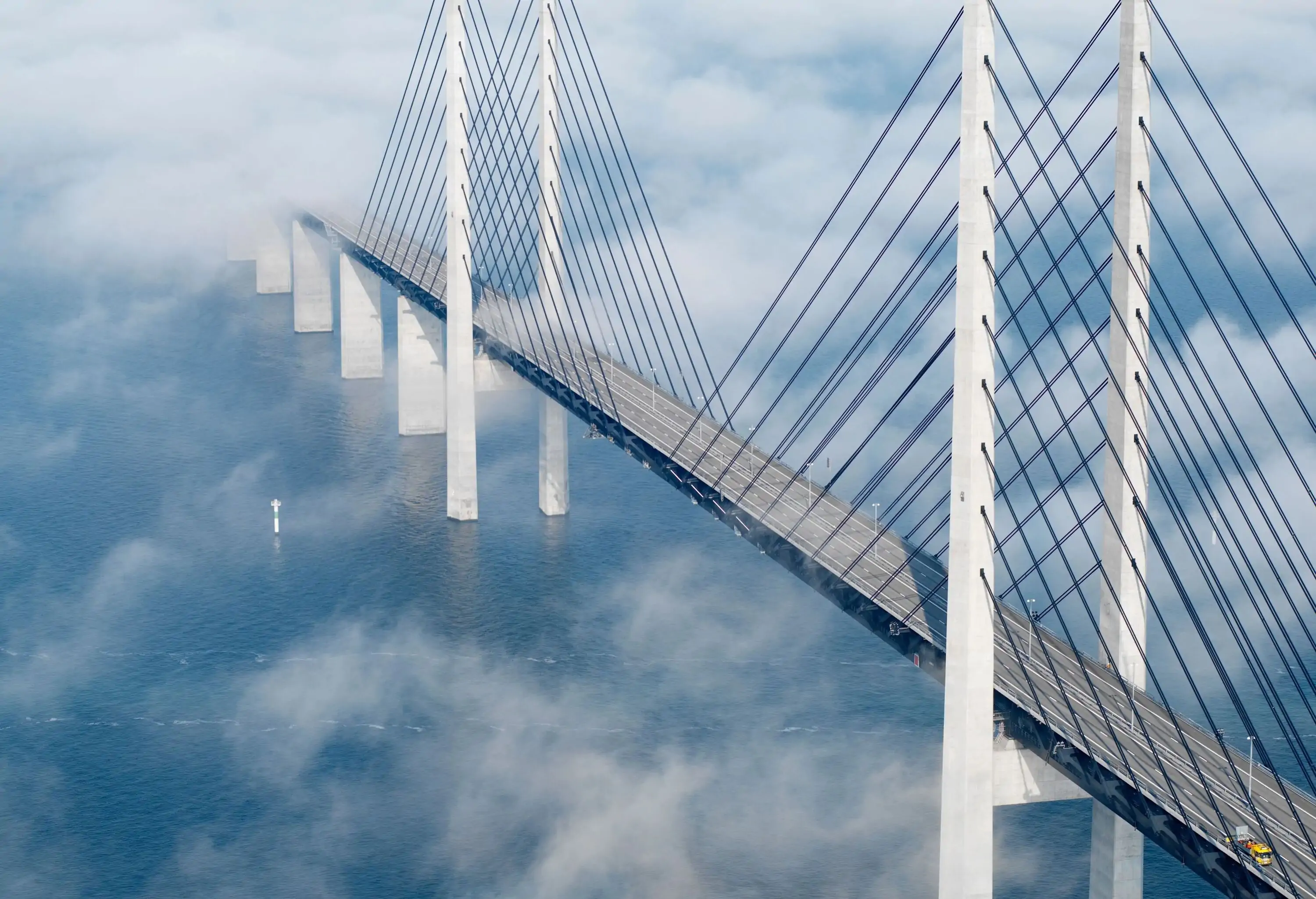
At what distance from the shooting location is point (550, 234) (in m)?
136

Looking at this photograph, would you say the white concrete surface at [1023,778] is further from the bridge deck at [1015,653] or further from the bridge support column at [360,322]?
the bridge support column at [360,322]

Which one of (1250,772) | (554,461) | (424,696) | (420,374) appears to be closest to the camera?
(1250,772)

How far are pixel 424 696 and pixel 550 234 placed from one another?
39.0 meters

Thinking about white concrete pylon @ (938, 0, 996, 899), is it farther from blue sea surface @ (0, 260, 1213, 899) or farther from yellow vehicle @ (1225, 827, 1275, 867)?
blue sea surface @ (0, 260, 1213, 899)

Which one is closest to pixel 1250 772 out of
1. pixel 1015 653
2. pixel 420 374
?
pixel 1015 653

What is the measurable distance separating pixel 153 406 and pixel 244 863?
85377mm

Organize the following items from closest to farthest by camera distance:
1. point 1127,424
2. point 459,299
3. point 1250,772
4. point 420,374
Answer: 1. point 1250,772
2. point 1127,424
3. point 459,299
4. point 420,374

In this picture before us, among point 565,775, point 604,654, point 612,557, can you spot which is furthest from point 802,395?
point 565,775

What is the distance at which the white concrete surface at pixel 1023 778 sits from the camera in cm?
7550

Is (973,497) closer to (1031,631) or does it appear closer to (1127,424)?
(1127,424)

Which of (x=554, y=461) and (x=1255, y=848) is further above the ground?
(x=554, y=461)

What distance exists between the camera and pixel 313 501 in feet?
465

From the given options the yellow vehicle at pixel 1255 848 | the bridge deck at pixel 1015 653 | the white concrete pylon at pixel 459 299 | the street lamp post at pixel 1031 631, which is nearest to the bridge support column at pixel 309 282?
the white concrete pylon at pixel 459 299

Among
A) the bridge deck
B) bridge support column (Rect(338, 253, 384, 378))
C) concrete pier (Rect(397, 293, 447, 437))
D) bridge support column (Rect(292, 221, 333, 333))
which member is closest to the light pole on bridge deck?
the bridge deck
